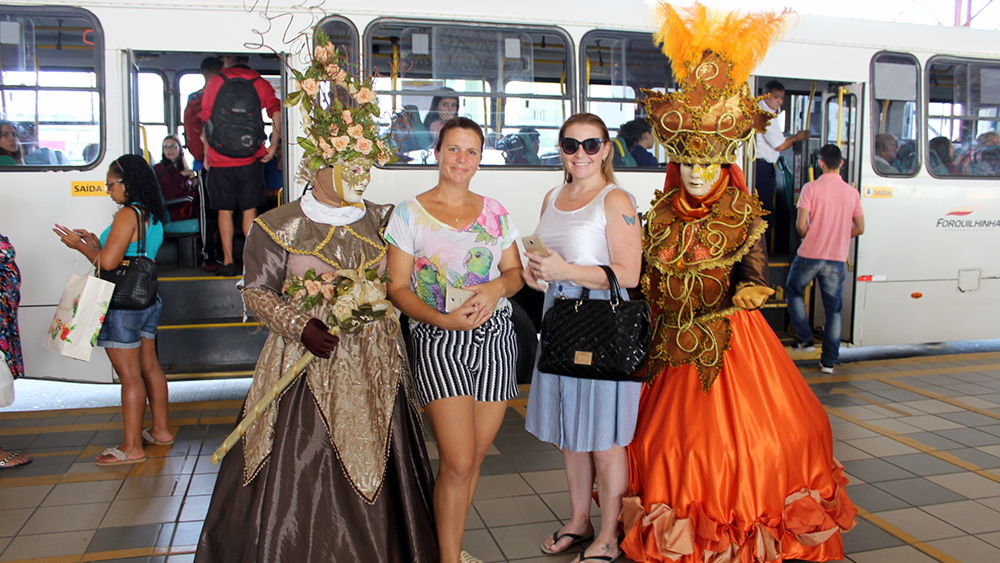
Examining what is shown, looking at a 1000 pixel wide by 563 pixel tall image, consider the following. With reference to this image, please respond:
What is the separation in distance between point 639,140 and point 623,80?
481 millimetres

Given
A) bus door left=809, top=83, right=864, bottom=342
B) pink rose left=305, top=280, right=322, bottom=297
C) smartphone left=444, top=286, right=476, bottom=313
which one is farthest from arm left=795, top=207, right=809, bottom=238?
pink rose left=305, top=280, right=322, bottom=297

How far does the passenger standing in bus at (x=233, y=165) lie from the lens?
525 centimetres

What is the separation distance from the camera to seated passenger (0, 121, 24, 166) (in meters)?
4.73

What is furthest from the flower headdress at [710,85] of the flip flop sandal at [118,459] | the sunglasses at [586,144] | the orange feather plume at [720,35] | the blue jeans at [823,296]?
the flip flop sandal at [118,459]

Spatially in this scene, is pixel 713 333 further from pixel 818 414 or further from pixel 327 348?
pixel 327 348

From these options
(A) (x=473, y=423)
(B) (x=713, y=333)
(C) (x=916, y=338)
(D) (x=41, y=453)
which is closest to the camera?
(A) (x=473, y=423)

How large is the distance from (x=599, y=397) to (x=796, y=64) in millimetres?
4461

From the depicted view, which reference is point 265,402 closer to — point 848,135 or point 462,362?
point 462,362

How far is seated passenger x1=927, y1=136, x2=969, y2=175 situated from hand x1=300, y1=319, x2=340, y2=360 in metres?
6.18

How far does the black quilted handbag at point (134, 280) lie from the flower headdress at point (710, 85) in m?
3.01

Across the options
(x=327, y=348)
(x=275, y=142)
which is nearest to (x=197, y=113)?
(x=275, y=142)

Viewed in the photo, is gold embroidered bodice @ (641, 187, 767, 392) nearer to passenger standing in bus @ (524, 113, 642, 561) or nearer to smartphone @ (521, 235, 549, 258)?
passenger standing in bus @ (524, 113, 642, 561)

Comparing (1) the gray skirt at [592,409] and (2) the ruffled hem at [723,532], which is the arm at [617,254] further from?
(2) the ruffled hem at [723,532]

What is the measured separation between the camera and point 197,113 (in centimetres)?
612
